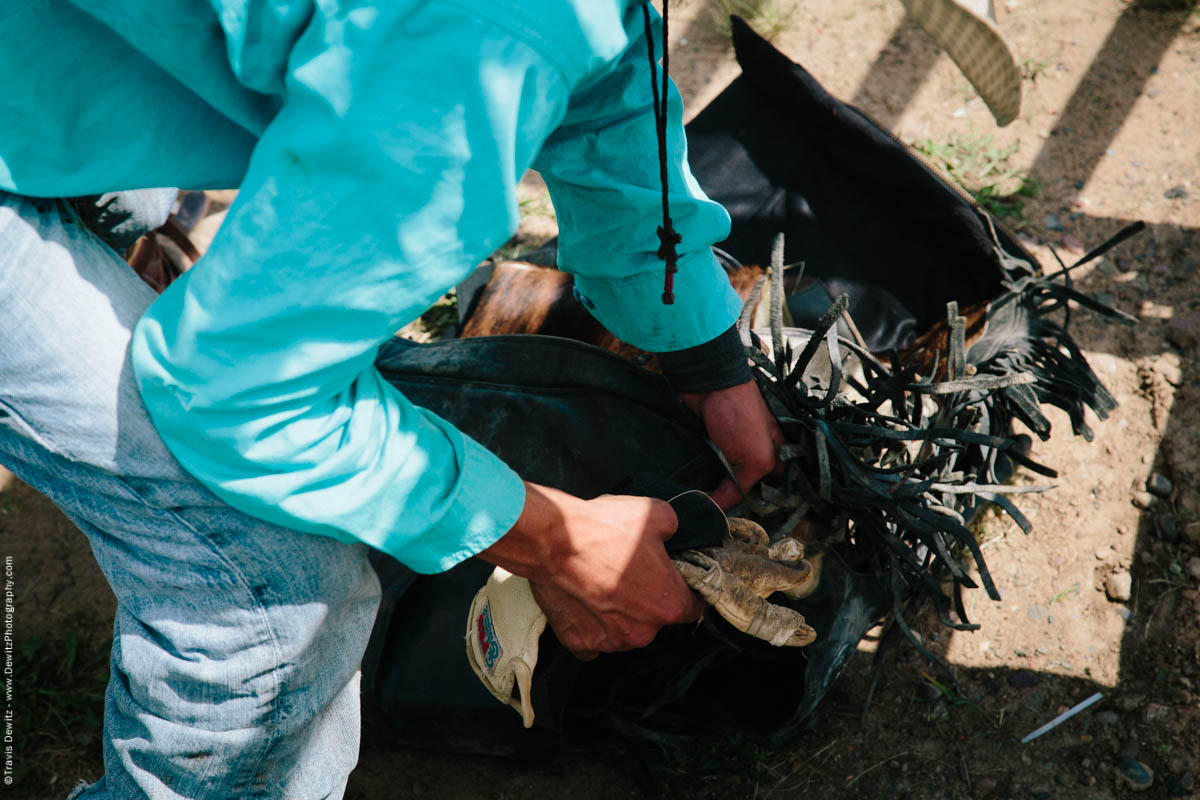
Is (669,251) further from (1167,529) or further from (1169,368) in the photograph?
(1169,368)

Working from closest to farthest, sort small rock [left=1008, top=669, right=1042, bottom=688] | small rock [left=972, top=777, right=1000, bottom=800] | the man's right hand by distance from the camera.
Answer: the man's right hand → small rock [left=972, top=777, right=1000, bottom=800] → small rock [left=1008, top=669, right=1042, bottom=688]

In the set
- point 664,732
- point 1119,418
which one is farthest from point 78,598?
point 1119,418

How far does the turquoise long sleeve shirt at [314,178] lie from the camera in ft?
2.36

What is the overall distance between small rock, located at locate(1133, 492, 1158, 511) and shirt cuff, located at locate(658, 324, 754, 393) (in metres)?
0.99

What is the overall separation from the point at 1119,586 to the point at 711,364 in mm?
999

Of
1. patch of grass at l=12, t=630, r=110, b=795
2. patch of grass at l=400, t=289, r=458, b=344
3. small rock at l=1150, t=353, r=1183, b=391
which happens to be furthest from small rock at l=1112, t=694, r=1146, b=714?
patch of grass at l=12, t=630, r=110, b=795

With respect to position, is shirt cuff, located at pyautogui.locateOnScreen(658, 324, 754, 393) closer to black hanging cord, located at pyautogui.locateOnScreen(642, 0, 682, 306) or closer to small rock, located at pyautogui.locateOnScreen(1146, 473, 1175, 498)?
black hanging cord, located at pyautogui.locateOnScreen(642, 0, 682, 306)

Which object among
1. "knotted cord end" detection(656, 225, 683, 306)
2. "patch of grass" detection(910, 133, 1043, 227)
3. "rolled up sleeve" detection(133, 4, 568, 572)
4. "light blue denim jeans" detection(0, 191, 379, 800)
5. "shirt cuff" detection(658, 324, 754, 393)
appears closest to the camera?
"rolled up sleeve" detection(133, 4, 568, 572)

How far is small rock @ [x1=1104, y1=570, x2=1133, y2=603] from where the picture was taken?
177 centimetres


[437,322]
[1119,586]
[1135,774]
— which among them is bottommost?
[437,322]

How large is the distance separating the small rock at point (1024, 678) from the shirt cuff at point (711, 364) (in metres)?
0.82

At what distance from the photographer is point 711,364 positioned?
4.85 feet

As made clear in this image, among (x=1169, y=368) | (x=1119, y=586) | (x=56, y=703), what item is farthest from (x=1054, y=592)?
(x=56, y=703)

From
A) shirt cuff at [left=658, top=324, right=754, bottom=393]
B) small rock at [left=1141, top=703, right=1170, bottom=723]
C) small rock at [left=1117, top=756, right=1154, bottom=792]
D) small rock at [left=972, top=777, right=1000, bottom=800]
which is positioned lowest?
small rock at [left=972, top=777, right=1000, bottom=800]
